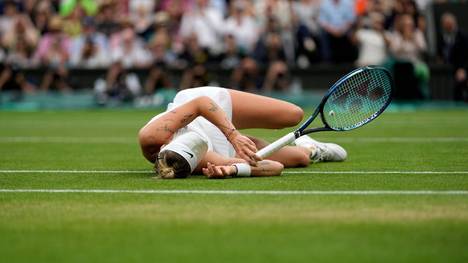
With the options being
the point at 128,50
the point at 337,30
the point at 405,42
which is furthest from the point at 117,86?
the point at 405,42

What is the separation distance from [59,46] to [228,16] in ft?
13.2

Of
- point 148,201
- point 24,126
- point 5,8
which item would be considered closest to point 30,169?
point 148,201

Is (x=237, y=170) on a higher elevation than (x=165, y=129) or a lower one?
lower

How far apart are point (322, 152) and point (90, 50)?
1384 cm

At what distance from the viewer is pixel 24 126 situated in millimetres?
15234

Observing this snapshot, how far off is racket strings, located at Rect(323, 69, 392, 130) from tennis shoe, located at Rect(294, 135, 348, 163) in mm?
1206

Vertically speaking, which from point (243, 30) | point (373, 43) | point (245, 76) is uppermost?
point (243, 30)

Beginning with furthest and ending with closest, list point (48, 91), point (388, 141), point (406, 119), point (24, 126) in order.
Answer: point (48, 91)
point (406, 119)
point (24, 126)
point (388, 141)

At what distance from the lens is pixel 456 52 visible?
2066 cm

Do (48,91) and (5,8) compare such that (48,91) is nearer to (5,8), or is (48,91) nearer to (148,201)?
(5,8)

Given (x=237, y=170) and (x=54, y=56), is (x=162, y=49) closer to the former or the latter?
(x=54, y=56)

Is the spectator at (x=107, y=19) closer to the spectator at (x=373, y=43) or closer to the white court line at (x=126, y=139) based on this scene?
the spectator at (x=373, y=43)

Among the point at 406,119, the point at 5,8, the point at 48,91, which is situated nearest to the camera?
the point at 406,119

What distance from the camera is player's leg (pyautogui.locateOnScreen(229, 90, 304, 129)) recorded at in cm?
782
